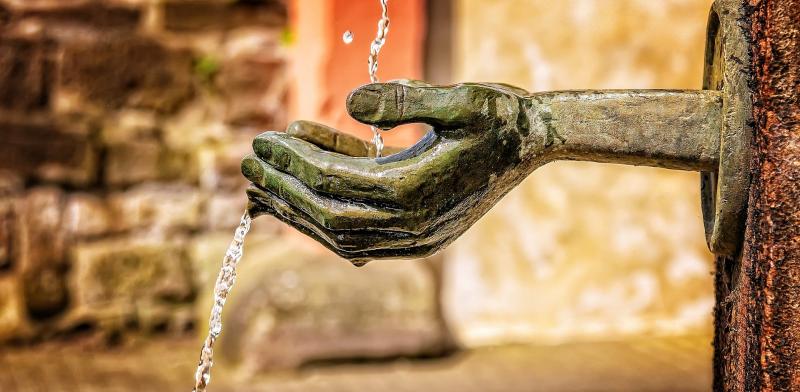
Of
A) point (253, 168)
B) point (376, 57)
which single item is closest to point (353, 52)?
point (376, 57)

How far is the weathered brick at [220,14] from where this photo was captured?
319 centimetres

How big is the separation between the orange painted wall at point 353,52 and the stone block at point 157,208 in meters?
0.56

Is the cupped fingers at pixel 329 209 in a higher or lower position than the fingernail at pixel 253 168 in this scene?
lower

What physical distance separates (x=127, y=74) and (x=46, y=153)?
374mm

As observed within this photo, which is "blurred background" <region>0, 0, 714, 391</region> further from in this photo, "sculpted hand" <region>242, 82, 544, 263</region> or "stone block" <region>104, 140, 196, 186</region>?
"sculpted hand" <region>242, 82, 544, 263</region>

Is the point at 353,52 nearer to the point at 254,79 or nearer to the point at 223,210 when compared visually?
the point at 254,79

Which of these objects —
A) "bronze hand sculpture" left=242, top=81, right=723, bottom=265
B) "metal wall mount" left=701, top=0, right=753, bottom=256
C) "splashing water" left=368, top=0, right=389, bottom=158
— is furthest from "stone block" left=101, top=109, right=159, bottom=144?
"metal wall mount" left=701, top=0, right=753, bottom=256

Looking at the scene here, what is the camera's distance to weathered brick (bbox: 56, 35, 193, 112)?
312cm

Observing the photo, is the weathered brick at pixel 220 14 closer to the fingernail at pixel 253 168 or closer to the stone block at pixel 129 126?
the stone block at pixel 129 126

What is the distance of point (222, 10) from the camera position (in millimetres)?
3225

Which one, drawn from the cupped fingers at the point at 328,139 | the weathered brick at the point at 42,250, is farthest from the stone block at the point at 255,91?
the cupped fingers at the point at 328,139

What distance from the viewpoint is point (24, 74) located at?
305 centimetres

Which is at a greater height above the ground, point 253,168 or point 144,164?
point 253,168

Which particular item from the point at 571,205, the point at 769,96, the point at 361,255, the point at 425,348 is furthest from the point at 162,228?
the point at 769,96
